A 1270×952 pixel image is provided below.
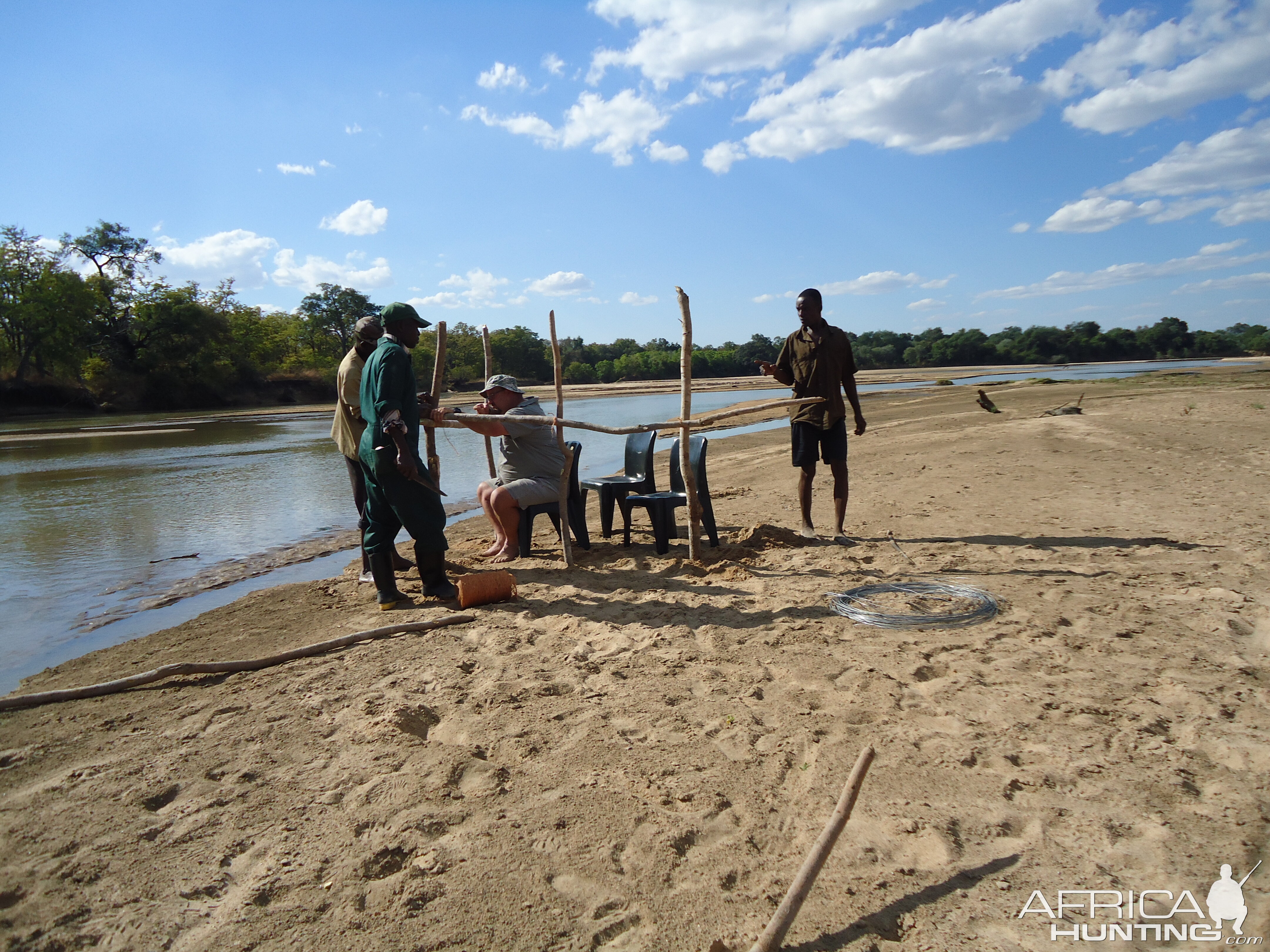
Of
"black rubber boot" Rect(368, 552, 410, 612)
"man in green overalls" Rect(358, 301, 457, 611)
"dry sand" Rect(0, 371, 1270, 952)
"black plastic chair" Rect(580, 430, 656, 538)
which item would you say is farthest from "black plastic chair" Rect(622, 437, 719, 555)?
"black rubber boot" Rect(368, 552, 410, 612)

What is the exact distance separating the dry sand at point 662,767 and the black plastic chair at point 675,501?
861mm

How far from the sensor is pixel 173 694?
390cm

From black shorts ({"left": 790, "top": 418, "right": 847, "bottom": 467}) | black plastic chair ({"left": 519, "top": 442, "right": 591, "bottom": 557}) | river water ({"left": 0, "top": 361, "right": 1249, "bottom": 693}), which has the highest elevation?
black shorts ({"left": 790, "top": 418, "right": 847, "bottom": 467})

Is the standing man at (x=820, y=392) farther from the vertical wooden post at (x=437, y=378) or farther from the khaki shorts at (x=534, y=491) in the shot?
the vertical wooden post at (x=437, y=378)

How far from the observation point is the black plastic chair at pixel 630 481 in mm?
6477

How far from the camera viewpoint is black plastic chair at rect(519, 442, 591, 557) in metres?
6.39

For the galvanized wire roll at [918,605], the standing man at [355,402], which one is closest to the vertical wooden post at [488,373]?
the standing man at [355,402]

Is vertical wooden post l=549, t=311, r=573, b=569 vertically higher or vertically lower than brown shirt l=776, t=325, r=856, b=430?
lower

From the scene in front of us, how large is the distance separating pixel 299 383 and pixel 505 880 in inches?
2368

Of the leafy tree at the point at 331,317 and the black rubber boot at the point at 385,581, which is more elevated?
the leafy tree at the point at 331,317

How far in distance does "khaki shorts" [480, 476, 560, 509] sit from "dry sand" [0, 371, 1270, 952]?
94 centimetres

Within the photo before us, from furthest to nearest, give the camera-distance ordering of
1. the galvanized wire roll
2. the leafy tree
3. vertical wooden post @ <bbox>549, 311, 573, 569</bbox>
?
the leafy tree, vertical wooden post @ <bbox>549, 311, 573, 569</bbox>, the galvanized wire roll

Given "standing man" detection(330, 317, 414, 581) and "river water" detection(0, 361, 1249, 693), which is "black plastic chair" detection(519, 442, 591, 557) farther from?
"river water" detection(0, 361, 1249, 693)

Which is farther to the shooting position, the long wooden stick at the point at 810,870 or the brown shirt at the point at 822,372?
the brown shirt at the point at 822,372
